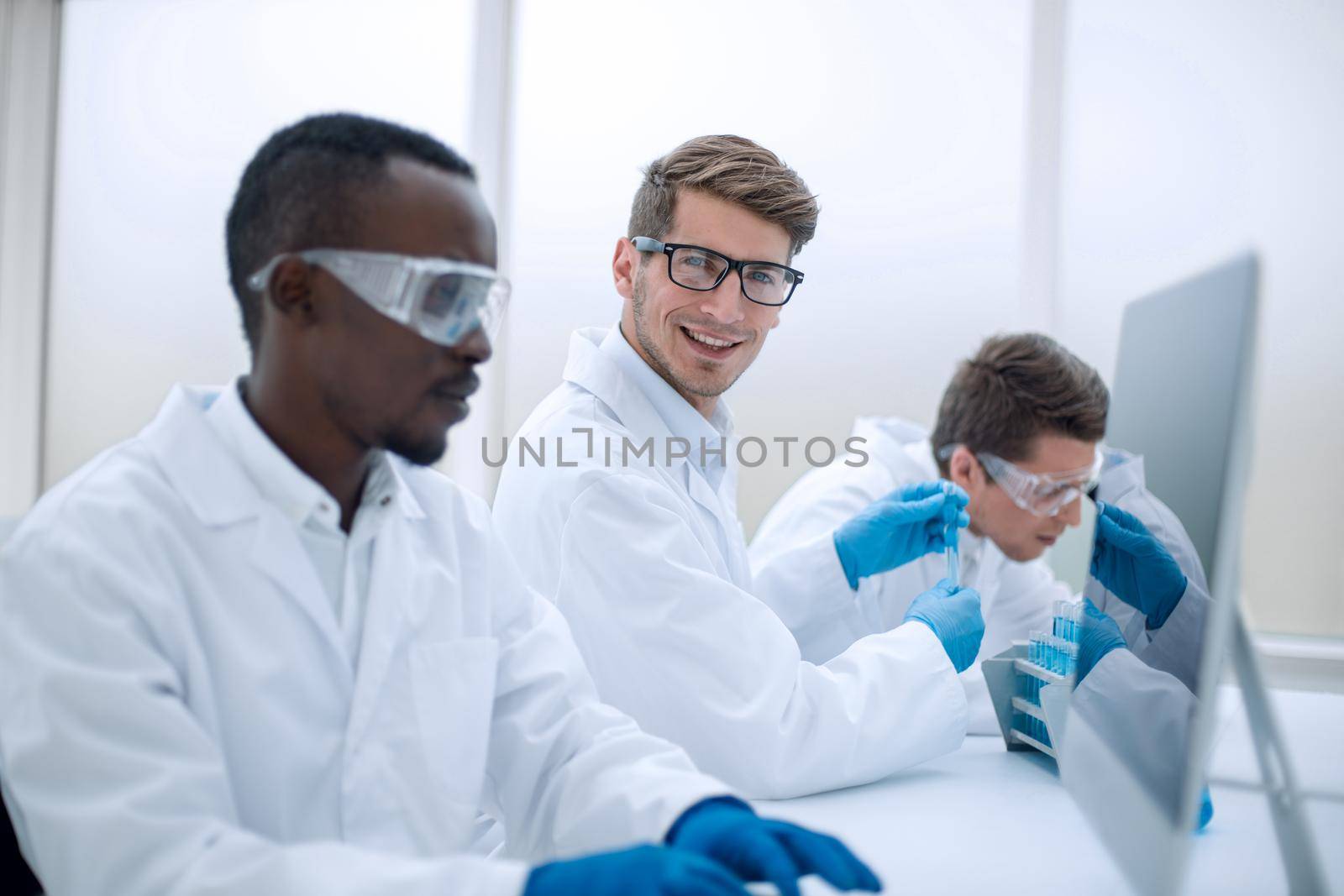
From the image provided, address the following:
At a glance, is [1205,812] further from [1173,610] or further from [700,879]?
[700,879]

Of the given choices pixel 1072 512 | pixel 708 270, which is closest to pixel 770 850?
pixel 708 270

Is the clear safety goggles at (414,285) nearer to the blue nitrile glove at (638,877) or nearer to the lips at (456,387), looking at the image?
the lips at (456,387)

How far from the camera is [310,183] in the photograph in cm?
99

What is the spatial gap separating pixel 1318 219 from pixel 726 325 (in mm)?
1985

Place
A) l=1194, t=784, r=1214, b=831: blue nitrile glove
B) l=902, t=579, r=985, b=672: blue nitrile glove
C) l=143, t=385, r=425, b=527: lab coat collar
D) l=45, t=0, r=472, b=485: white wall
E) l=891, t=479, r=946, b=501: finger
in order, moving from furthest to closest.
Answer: l=45, t=0, r=472, b=485: white wall, l=891, t=479, r=946, b=501: finger, l=902, t=579, r=985, b=672: blue nitrile glove, l=1194, t=784, r=1214, b=831: blue nitrile glove, l=143, t=385, r=425, b=527: lab coat collar

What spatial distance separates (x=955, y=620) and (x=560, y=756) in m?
0.82

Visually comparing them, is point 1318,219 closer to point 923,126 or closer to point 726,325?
point 923,126

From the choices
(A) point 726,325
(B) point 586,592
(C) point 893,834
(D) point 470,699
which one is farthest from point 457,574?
(A) point 726,325

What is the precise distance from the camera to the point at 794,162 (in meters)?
3.35

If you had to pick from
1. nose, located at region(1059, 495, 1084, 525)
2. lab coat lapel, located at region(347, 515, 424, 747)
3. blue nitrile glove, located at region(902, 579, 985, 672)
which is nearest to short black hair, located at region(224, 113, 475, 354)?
lab coat lapel, located at region(347, 515, 424, 747)

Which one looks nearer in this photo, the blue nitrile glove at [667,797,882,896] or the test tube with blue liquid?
the blue nitrile glove at [667,797,882,896]

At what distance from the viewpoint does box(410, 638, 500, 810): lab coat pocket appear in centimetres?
104

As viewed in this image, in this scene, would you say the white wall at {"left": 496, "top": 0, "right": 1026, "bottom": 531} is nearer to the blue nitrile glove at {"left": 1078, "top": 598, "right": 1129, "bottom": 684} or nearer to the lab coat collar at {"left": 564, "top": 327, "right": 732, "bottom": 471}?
the lab coat collar at {"left": 564, "top": 327, "right": 732, "bottom": 471}

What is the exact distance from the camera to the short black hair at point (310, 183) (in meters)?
0.99
